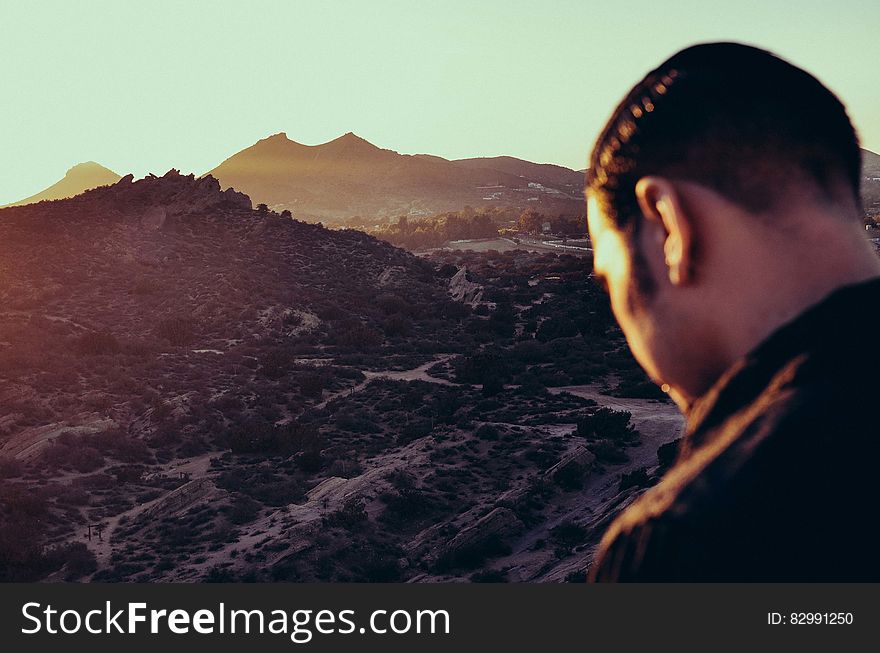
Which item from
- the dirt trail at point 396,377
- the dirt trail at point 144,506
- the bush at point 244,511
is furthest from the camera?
the dirt trail at point 396,377

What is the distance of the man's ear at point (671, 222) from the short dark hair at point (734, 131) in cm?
4

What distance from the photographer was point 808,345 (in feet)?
3.78

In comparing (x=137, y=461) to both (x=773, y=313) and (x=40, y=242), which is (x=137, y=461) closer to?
(x=773, y=313)

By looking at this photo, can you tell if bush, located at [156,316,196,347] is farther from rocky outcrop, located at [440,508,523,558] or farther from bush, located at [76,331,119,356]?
rocky outcrop, located at [440,508,523,558]

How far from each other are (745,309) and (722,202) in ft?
0.63

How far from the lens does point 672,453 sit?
71.1 feet

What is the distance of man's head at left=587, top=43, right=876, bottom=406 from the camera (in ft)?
4.18

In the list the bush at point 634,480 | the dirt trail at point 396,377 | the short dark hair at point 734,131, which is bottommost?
the bush at point 634,480

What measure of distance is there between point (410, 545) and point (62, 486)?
33.3ft

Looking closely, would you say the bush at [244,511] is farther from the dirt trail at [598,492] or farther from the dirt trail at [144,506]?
the dirt trail at [598,492]

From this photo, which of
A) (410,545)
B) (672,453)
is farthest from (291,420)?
(672,453)

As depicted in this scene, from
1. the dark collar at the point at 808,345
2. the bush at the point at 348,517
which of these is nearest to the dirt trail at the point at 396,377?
the bush at the point at 348,517

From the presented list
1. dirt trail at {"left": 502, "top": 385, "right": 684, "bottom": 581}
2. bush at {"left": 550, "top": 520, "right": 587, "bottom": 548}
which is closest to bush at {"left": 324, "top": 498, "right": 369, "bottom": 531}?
dirt trail at {"left": 502, "top": 385, "right": 684, "bottom": 581}

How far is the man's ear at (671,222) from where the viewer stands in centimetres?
131
